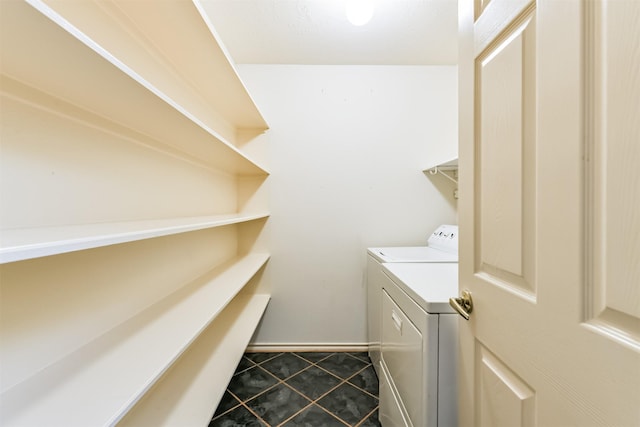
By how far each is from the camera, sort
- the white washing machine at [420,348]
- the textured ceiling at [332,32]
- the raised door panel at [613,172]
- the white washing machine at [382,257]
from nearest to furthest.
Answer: the raised door panel at [613,172] < the white washing machine at [420,348] < the textured ceiling at [332,32] < the white washing machine at [382,257]

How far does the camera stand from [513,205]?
55cm

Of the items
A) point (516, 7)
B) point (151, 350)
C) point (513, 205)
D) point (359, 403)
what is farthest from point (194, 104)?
point (359, 403)

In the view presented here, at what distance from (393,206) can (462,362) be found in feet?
4.88

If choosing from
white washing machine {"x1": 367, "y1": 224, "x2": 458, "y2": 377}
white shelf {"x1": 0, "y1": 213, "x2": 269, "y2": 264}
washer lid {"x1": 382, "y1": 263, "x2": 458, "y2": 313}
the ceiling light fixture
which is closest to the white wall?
white washing machine {"x1": 367, "y1": 224, "x2": 458, "y2": 377}

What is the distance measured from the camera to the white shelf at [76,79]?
0.49 m

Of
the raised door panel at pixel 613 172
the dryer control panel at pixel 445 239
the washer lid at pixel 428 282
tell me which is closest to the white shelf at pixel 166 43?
the raised door panel at pixel 613 172

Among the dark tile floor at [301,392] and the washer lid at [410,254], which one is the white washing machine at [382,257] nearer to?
the washer lid at [410,254]

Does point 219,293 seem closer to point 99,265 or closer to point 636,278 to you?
point 99,265

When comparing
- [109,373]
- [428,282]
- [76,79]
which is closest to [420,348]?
[428,282]

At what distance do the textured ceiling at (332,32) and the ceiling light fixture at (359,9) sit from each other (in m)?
0.14

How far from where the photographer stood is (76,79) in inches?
25.7

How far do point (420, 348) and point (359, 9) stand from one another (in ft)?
5.64

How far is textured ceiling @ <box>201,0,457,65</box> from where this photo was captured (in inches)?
59.0

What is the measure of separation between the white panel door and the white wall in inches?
55.8
